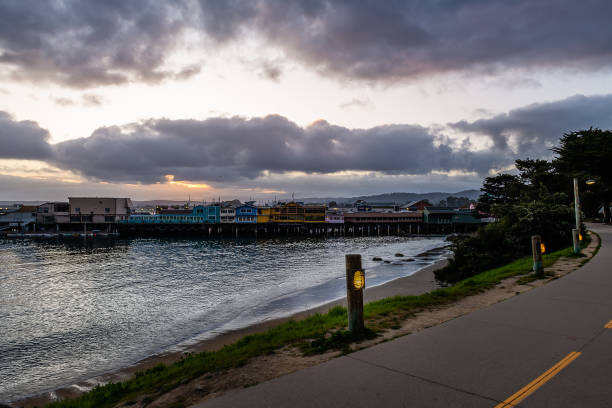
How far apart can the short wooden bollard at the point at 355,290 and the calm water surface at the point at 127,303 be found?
9778mm

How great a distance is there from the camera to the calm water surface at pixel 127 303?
13.2 m

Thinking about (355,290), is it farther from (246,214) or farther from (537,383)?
(246,214)

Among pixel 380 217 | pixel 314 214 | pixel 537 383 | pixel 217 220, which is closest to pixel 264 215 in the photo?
pixel 217 220

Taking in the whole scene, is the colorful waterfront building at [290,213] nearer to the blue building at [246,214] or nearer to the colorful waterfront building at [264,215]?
the colorful waterfront building at [264,215]

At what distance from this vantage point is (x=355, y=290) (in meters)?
7.14

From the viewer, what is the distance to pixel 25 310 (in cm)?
2097

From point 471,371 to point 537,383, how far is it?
0.81m

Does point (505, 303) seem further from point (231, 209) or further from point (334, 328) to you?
point (231, 209)

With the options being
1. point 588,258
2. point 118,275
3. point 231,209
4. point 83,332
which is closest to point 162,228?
point 231,209

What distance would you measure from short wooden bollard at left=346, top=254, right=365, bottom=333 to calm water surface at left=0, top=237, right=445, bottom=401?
978 cm

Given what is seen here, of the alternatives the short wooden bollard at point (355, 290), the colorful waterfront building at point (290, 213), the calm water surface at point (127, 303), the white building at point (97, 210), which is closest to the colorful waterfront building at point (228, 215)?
the colorful waterfront building at point (290, 213)

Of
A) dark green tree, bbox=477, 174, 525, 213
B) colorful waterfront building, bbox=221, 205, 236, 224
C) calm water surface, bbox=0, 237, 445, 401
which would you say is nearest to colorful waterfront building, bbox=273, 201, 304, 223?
colorful waterfront building, bbox=221, 205, 236, 224

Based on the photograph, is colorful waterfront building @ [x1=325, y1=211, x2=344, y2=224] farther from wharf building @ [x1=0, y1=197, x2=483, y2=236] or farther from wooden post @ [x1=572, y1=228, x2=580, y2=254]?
wooden post @ [x1=572, y1=228, x2=580, y2=254]

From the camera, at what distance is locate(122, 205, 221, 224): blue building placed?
310 ft
